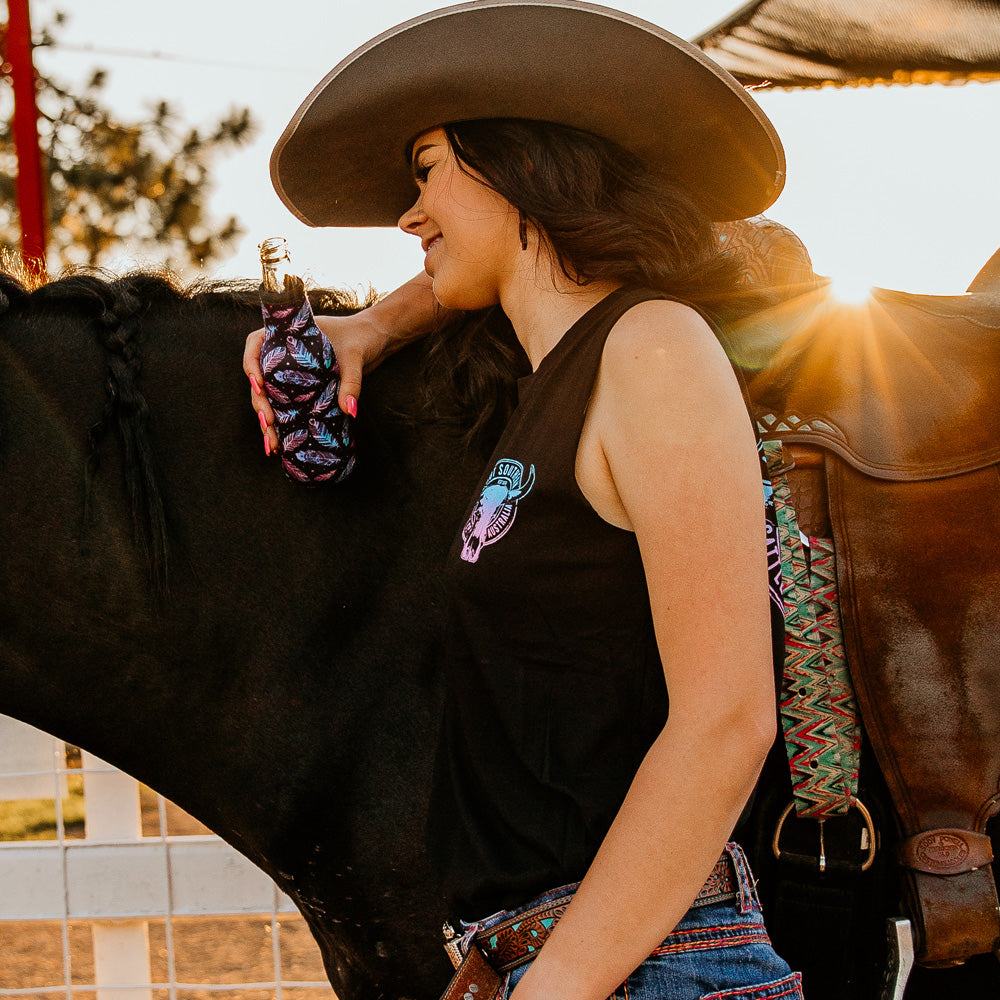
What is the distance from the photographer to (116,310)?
1571 mm

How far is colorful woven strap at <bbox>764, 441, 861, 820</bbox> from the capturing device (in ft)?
4.60

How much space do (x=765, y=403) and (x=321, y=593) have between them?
2.51ft

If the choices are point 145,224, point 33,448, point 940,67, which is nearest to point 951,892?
point 33,448

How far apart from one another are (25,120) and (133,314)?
8.57ft

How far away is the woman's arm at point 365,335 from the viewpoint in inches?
58.1

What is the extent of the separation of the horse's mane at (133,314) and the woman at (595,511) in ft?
1.13

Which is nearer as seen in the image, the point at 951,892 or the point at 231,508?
the point at 951,892

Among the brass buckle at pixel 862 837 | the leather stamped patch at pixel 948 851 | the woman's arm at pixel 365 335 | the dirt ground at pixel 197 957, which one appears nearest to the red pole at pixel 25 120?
the woman's arm at pixel 365 335

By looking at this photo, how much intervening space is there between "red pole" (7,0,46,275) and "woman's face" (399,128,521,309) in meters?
2.80

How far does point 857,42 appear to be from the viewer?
368 centimetres

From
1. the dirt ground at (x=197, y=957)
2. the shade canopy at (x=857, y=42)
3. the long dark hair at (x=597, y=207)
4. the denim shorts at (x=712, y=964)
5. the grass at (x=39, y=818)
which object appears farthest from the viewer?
the grass at (x=39, y=818)

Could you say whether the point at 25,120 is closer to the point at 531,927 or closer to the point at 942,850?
the point at 531,927

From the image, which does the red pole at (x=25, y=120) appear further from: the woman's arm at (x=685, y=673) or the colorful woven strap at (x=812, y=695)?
the woman's arm at (x=685, y=673)

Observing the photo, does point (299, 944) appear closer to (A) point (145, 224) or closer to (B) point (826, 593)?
(B) point (826, 593)
